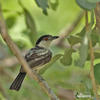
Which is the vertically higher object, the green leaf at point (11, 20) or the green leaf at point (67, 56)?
the green leaf at point (67, 56)

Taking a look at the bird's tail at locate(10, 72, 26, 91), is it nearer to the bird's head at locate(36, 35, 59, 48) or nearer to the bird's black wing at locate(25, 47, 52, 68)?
the bird's black wing at locate(25, 47, 52, 68)

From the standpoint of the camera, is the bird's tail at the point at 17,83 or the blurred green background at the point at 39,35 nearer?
the bird's tail at the point at 17,83

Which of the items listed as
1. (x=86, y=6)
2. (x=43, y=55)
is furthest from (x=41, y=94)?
(x=86, y=6)

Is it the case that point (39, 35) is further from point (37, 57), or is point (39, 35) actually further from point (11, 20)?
point (37, 57)

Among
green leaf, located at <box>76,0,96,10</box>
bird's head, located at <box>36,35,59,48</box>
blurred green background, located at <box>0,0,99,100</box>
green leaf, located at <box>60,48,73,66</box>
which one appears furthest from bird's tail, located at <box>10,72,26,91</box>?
green leaf, located at <box>76,0,96,10</box>

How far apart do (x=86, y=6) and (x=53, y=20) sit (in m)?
4.61

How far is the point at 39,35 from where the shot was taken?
586 centimetres

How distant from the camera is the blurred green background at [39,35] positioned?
18.2ft

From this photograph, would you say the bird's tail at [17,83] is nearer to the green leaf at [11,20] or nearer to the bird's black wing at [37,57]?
the bird's black wing at [37,57]

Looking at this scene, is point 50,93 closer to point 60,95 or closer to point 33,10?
point 60,95

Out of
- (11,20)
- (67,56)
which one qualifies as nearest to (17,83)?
(67,56)

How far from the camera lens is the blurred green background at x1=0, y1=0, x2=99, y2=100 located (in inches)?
218

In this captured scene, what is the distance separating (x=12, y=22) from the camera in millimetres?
5668

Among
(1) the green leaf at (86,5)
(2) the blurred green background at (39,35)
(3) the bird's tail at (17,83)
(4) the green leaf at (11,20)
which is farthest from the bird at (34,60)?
(1) the green leaf at (86,5)
